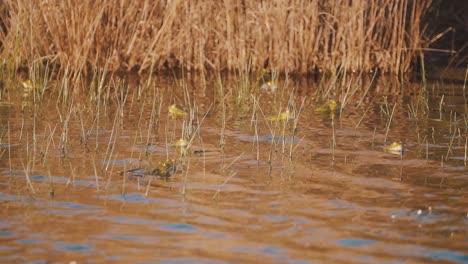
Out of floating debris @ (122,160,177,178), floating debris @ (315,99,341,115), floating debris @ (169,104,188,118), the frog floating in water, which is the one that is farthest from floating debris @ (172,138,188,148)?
floating debris @ (315,99,341,115)

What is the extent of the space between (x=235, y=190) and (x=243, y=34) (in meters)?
5.90

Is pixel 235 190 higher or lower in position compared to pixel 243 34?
lower

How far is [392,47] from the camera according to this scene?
11977 millimetres

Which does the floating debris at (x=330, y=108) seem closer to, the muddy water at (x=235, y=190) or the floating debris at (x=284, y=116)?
the muddy water at (x=235, y=190)

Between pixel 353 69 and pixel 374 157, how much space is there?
16.4ft

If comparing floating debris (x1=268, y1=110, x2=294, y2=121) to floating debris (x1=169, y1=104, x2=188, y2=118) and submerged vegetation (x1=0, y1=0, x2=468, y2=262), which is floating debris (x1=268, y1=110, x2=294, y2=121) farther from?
floating debris (x1=169, y1=104, x2=188, y2=118)

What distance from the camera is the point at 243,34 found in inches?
460

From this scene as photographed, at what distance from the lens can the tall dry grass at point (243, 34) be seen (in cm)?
1153

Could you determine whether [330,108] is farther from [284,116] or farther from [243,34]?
[243,34]

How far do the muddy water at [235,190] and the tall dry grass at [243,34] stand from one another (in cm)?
255

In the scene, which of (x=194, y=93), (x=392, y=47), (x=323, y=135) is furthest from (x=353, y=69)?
(x=323, y=135)

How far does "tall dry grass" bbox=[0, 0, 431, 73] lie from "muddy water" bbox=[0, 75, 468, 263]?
2.55m

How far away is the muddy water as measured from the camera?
484 cm

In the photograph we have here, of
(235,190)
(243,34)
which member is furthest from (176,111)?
(243,34)
